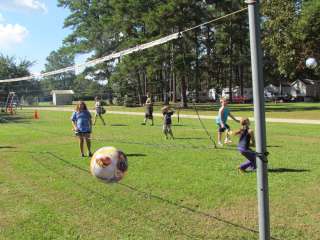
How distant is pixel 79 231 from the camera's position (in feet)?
23.4

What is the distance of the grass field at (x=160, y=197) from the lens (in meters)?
7.09

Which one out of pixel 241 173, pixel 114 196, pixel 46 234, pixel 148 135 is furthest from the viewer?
pixel 148 135

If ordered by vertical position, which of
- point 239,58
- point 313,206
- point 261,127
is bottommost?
point 313,206

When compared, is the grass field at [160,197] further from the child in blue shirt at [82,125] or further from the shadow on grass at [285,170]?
the child in blue shirt at [82,125]

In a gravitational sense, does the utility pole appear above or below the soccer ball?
above

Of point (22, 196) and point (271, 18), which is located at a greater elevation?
point (271, 18)

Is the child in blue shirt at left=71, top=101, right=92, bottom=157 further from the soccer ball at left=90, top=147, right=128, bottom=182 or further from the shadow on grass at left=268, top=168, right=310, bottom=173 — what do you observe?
the soccer ball at left=90, top=147, right=128, bottom=182

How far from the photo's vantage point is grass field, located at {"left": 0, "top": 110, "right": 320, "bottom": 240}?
7.09 meters

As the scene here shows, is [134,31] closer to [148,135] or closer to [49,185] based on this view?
[148,135]

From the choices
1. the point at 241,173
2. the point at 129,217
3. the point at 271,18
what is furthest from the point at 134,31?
the point at 129,217

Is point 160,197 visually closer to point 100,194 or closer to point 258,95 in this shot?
point 100,194

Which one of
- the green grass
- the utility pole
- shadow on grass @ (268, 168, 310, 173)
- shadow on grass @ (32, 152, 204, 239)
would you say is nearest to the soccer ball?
shadow on grass @ (32, 152, 204, 239)

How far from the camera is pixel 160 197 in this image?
29.5 feet

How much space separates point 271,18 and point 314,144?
29449mm
